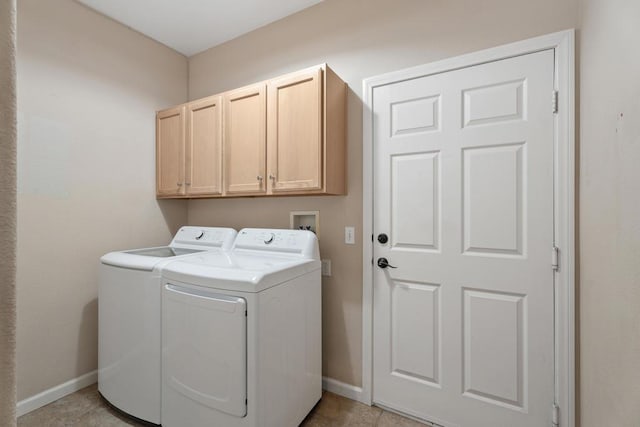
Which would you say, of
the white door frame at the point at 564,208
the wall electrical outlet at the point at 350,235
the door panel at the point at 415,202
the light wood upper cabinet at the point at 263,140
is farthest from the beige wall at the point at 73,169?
the white door frame at the point at 564,208

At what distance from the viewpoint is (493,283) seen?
1.57 m

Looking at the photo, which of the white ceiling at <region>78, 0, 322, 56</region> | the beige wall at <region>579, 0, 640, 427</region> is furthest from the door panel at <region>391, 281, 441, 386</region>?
the white ceiling at <region>78, 0, 322, 56</region>

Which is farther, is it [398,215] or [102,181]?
[102,181]

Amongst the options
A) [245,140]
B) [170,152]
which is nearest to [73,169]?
[170,152]

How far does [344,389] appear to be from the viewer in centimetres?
198

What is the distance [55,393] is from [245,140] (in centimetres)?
212

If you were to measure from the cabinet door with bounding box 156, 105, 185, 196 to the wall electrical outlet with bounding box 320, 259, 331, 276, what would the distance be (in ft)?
4.28

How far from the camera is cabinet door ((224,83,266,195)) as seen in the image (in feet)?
6.62

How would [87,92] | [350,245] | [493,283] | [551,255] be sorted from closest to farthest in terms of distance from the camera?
[551,255]
[493,283]
[350,245]
[87,92]

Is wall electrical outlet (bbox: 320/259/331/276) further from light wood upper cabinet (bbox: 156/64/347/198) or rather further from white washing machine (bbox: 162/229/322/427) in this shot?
light wood upper cabinet (bbox: 156/64/347/198)

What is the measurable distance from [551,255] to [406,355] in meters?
0.97

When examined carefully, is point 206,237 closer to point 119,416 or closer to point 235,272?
point 235,272

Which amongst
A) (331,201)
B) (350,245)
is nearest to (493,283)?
→ (350,245)

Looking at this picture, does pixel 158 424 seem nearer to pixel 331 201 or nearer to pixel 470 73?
pixel 331 201
